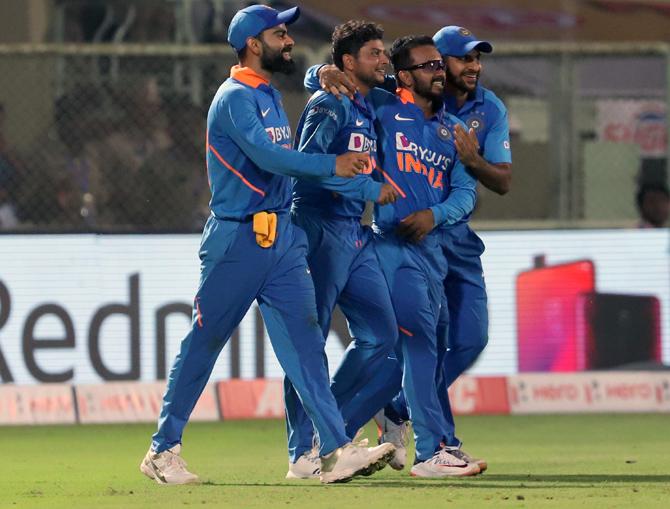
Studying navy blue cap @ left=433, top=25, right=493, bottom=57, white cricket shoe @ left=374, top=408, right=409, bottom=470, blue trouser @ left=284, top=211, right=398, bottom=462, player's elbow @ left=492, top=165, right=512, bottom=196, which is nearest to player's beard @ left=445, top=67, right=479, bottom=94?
navy blue cap @ left=433, top=25, right=493, bottom=57

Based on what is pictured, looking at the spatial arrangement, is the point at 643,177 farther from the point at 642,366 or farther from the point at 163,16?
the point at 163,16

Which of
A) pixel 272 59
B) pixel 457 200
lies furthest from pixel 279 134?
pixel 457 200

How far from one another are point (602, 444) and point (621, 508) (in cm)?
348

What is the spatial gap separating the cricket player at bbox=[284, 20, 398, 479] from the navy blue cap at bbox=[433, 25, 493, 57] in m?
0.51

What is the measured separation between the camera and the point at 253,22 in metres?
8.16

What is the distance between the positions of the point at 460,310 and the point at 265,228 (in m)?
1.46

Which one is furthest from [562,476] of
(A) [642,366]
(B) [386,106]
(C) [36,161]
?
(C) [36,161]

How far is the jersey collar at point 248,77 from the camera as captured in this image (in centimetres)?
812

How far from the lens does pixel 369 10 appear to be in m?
17.4

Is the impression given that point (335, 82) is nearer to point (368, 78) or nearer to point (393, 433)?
point (368, 78)

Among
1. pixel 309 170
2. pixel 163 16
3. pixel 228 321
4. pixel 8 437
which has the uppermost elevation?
pixel 163 16

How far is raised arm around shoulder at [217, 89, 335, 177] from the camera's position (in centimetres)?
784

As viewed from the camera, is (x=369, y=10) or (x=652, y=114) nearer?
(x=652, y=114)

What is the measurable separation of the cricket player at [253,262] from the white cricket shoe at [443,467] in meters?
0.64
